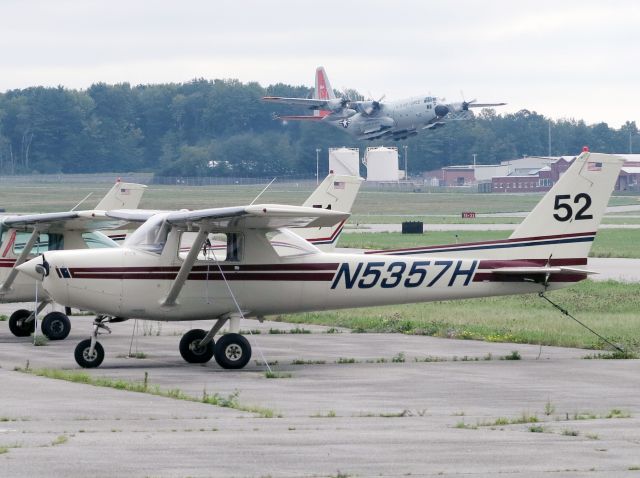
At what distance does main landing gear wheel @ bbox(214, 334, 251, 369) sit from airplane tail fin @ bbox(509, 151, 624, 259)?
13.7 ft

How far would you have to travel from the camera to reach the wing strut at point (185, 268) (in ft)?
55.2

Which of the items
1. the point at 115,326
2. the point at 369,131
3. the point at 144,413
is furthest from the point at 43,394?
the point at 369,131

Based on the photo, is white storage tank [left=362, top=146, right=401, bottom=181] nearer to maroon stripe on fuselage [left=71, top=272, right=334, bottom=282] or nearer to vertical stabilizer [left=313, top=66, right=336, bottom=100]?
vertical stabilizer [left=313, top=66, right=336, bottom=100]

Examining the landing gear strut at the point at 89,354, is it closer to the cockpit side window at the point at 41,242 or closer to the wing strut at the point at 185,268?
the wing strut at the point at 185,268

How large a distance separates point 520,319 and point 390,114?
93.4 metres

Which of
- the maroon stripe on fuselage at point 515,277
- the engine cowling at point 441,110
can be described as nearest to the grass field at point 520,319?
the maroon stripe on fuselage at point 515,277

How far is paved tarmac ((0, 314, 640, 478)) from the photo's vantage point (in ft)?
31.2

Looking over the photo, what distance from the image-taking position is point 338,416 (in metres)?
12.4

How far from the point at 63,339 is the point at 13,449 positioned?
11100mm

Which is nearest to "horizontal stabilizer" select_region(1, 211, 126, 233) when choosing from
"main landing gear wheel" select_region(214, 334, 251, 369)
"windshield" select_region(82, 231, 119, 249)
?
"windshield" select_region(82, 231, 119, 249)

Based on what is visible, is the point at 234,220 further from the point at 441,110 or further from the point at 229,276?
the point at 441,110

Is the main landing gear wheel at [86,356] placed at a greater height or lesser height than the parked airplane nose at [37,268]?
lesser

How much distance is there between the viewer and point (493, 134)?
194 m

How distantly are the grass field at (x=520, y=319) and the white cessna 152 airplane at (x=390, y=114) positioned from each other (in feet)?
279
